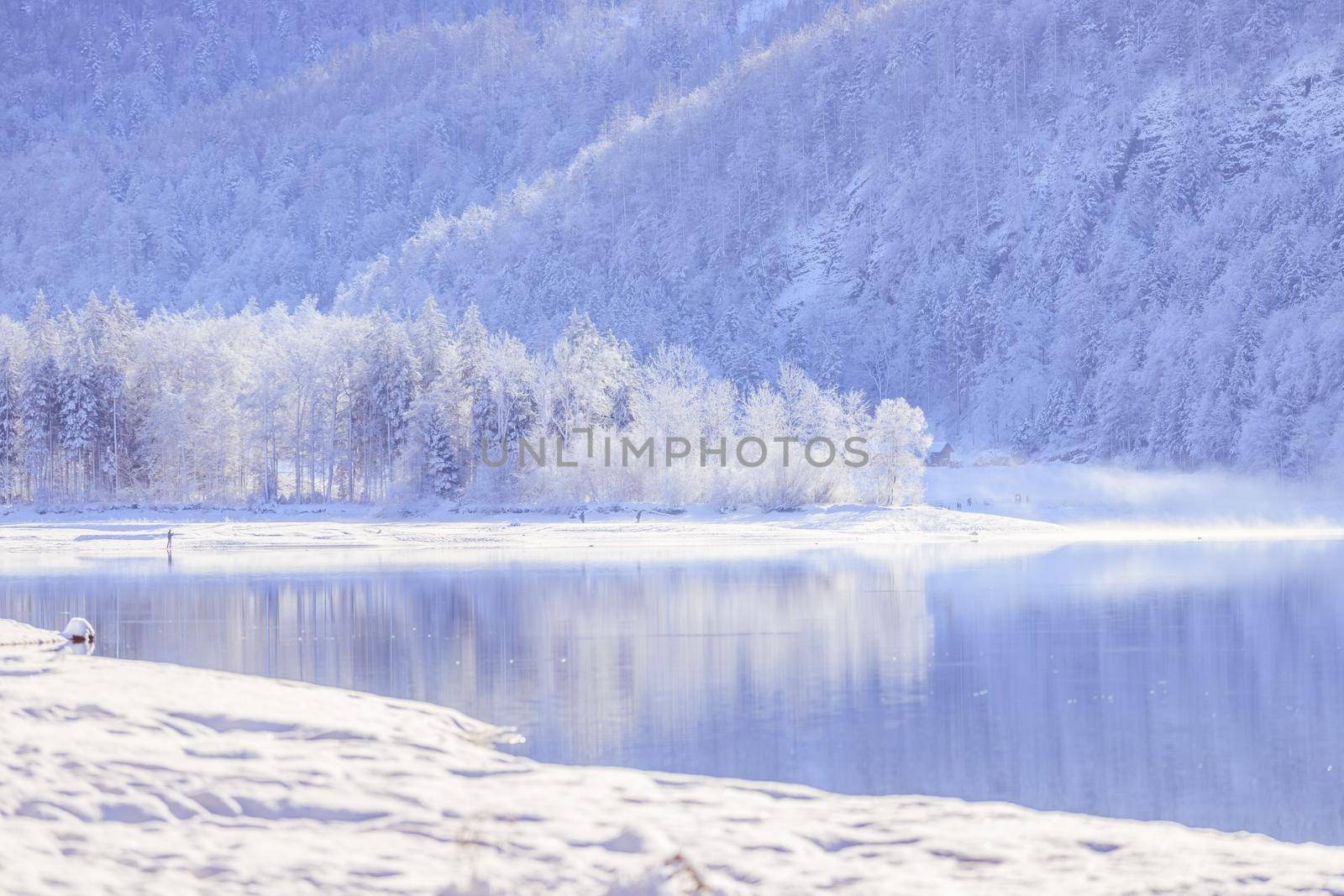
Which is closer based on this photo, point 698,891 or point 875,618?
point 698,891

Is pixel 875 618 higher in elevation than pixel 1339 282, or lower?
lower

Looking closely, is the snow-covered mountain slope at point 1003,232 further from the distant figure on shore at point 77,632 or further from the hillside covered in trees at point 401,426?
the distant figure on shore at point 77,632

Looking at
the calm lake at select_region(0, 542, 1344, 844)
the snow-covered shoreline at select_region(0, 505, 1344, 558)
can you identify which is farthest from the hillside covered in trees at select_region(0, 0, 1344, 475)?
the calm lake at select_region(0, 542, 1344, 844)

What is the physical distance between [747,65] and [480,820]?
596 feet

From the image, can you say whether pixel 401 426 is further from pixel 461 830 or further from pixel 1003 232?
pixel 1003 232

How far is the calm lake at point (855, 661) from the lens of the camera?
15562 mm

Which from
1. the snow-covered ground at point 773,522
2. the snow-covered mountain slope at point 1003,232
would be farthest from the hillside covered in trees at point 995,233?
the snow-covered ground at point 773,522

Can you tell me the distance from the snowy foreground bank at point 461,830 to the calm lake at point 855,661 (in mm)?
2142

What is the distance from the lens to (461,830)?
11203 millimetres

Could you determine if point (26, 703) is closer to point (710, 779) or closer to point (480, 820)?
point (480, 820)

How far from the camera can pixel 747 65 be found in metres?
185

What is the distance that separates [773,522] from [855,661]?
44.4 metres

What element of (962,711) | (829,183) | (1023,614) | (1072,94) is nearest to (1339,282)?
(1072,94)

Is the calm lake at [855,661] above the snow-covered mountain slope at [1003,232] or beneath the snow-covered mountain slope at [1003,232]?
beneath
